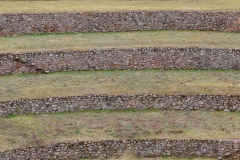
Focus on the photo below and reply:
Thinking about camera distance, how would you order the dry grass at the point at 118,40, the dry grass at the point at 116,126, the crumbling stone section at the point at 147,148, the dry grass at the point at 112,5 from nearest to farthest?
the crumbling stone section at the point at 147,148
the dry grass at the point at 116,126
the dry grass at the point at 118,40
the dry grass at the point at 112,5

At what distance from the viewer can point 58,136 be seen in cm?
3256

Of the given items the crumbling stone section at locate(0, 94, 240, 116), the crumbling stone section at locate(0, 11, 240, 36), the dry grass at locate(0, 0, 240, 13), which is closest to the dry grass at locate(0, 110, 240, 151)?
the crumbling stone section at locate(0, 94, 240, 116)

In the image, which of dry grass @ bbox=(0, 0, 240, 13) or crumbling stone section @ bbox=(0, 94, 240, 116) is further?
dry grass @ bbox=(0, 0, 240, 13)

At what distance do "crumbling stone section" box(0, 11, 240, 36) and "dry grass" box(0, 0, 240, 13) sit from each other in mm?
1466

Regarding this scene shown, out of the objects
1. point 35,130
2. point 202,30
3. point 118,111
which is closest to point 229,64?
point 202,30

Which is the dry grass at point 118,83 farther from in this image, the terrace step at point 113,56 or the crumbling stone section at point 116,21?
the crumbling stone section at point 116,21

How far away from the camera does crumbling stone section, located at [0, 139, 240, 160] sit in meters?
31.9

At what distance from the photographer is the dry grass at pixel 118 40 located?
41.4 m

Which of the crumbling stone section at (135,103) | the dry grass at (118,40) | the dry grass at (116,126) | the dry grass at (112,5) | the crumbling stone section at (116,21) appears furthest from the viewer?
the dry grass at (112,5)

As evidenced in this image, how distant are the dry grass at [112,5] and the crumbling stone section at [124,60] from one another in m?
6.77

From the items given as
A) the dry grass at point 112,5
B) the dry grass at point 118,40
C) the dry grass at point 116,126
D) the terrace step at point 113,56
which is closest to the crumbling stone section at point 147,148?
the dry grass at point 116,126

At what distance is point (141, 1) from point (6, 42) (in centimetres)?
1284

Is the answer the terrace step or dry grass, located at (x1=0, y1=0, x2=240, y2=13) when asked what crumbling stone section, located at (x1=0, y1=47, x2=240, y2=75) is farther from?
dry grass, located at (x1=0, y1=0, x2=240, y2=13)

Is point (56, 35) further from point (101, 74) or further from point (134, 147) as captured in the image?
point (134, 147)
